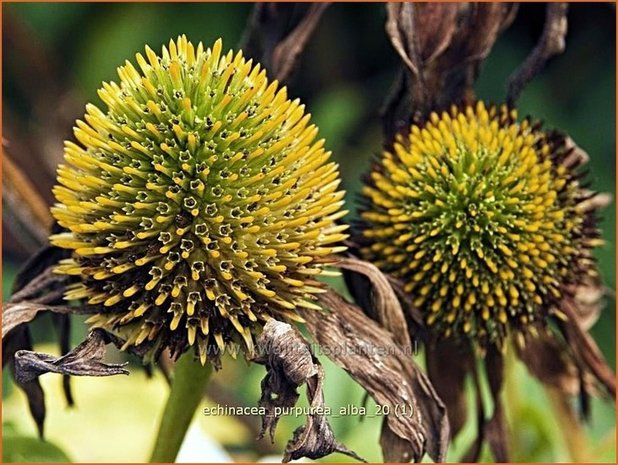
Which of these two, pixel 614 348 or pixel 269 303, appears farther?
pixel 614 348

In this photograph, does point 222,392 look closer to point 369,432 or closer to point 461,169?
point 369,432

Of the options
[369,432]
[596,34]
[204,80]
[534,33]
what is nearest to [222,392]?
[369,432]

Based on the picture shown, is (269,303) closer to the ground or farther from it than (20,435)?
farther from it

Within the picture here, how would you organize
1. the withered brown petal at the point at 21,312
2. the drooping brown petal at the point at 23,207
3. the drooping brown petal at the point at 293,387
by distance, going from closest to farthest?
1. the drooping brown petal at the point at 293,387
2. the withered brown petal at the point at 21,312
3. the drooping brown petal at the point at 23,207

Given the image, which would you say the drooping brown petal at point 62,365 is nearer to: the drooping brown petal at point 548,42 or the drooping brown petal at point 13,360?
the drooping brown petal at point 13,360

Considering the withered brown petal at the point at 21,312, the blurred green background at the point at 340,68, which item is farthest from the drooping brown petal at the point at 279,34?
the blurred green background at the point at 340,68

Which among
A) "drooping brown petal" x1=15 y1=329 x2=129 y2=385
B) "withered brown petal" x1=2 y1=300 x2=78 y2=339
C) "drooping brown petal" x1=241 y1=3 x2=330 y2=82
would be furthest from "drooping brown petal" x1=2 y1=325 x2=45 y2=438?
"drooping brown petal" x1=241 y1=3 x2=330 y2=82

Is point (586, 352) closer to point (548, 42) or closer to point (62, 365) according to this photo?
point (548, 42)
